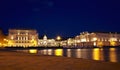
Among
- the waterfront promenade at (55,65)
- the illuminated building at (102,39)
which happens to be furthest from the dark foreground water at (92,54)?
the illuminated building at (102,39)

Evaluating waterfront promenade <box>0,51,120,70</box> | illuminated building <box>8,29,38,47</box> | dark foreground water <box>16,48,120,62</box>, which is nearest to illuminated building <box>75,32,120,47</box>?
illuminated building <box>8,29,38,47</box>

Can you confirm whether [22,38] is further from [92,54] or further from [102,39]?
[92,54]

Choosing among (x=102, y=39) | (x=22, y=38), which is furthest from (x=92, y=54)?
(x=102, y=39)

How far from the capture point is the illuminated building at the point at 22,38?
436 ft

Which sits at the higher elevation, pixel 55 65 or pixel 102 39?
pixel 102 39

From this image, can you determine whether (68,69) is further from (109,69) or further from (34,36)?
(34,36)

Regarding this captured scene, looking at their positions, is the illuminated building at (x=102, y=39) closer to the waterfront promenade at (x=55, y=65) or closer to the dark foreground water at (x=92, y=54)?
the dark foreground water at (x=92, y=54)

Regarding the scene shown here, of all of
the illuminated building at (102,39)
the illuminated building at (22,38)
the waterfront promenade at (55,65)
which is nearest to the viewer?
the waterfront promenade at (55,65)

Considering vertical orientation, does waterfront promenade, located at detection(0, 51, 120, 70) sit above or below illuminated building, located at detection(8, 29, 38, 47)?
below

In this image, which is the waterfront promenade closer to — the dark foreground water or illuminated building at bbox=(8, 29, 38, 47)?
the dark foreground water

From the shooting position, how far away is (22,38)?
137 meters

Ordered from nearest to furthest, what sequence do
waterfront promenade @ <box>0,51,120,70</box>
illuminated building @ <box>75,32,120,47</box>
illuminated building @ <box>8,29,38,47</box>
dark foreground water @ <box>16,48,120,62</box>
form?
waterfront promenade @ <box>0,51,120,70</box> → dark foreground water @ <box>16,48,120,62</box> → illuminated building @ <box>8,29,38,47</box> → illuminated building @ <box>75,32,120,47</box>

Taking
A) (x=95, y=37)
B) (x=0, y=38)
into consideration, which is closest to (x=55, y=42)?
(x=95, y=37)

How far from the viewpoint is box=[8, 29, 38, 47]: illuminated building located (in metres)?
133
